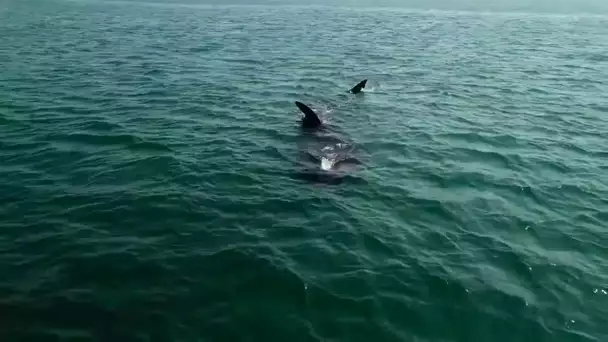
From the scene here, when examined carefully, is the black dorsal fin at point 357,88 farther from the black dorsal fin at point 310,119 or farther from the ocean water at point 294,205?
the black dorsal fin at point 310,119

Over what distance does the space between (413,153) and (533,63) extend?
19.6 m

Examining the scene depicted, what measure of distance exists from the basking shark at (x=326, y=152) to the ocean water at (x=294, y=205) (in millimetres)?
165

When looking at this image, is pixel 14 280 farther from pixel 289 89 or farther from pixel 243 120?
pixel 289 89

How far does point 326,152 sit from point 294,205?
13.1 feet

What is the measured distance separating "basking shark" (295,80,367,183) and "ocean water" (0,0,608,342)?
0.54 feet

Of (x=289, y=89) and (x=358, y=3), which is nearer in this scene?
(x=289, y=89)

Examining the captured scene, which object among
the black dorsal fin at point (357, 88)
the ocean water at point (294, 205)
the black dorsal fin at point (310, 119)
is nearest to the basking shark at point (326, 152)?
the black dorsal fin at point (310, 119)

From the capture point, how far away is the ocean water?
10.9m

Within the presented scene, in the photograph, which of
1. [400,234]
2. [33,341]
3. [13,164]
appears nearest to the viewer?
[33,341]

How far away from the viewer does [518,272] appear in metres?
12.4

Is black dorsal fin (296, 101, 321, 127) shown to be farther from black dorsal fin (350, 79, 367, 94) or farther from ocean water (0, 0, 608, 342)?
black dorsal fin (350, 79, 367, 94)

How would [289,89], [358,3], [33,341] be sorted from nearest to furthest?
[33,341] → [289,89] → [358,3]

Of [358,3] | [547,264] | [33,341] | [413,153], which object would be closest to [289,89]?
[413,153]

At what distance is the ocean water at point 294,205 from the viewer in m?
10.9
